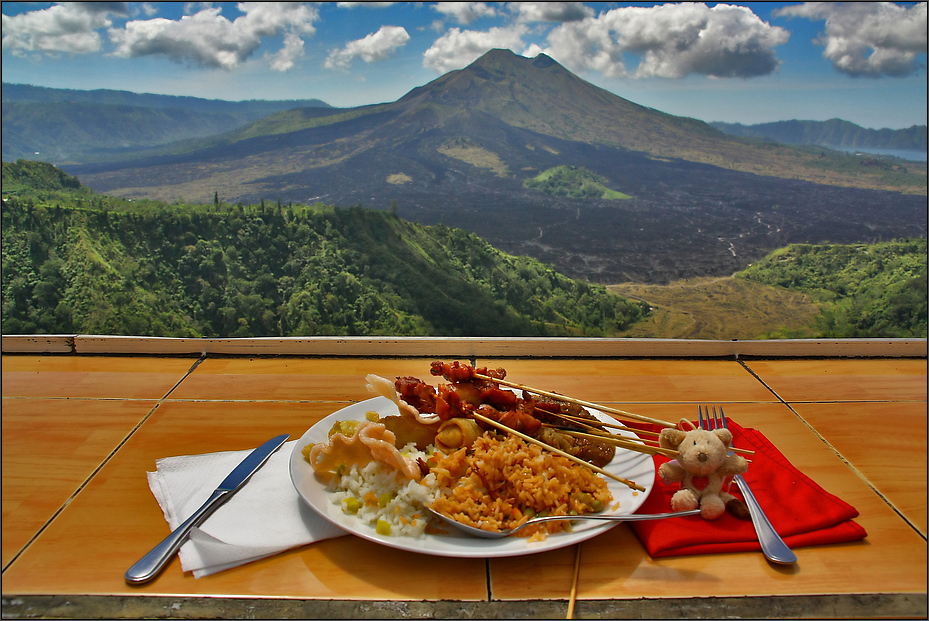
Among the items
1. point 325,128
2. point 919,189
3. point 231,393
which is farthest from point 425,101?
point 231,393

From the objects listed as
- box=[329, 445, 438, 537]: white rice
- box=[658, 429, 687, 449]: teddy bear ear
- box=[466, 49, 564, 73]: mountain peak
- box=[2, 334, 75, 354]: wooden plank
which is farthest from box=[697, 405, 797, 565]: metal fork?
box=[466, 49, 564, 73]: mountain peak

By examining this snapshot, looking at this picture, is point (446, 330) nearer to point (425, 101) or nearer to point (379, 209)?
point (379, 209)

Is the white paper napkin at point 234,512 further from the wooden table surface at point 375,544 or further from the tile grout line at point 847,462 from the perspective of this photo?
the tile grout line at point 847,462

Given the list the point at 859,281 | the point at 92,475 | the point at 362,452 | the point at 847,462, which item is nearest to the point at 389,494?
the point at 362,452

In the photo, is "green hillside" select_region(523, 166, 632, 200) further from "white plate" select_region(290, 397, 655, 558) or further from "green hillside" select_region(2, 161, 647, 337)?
"white plate" select_region(290, 397, 655, 558)

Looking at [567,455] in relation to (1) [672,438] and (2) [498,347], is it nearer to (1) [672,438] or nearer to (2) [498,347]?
(1) [672,438]

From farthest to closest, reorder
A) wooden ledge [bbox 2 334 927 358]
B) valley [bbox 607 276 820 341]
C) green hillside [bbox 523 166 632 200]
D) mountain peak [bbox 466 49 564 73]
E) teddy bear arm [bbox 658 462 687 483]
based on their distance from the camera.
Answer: mountain peak [bbox 466 49 564 73] < green hillside [bbox 523 166 632 200] < valley [bbox 607 276 820 341] < wooden ledge [bbox 2 334 927 358] < teddy bear arm [bbox 658 462 687 483]
